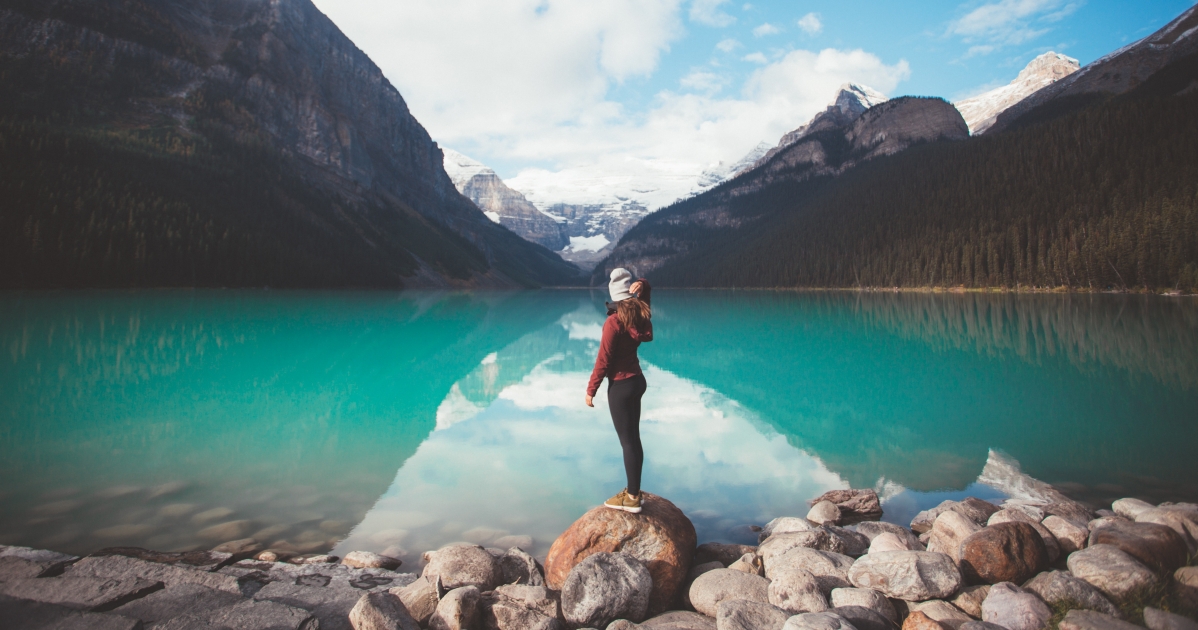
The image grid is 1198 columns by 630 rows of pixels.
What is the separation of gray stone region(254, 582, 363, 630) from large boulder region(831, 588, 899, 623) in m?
4.17

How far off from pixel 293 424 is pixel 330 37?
628ft

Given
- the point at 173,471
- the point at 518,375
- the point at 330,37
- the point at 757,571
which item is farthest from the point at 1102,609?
the point at 330,37

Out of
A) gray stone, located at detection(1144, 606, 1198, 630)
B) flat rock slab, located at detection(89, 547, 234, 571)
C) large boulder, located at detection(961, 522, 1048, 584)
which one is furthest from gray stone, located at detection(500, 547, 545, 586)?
gray stone, located at detection(1144, 606, 1198, 630)

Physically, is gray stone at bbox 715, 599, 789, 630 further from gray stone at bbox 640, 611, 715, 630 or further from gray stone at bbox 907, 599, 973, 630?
gray stone at bbox 907, 599, 973, 630

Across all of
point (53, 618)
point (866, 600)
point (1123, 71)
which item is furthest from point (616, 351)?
point (1123, 71)

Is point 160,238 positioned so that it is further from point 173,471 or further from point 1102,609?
point 1102,609

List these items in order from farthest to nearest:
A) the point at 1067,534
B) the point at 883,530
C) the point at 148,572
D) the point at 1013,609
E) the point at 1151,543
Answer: the point at 883,530 → the point at 1067,534 → the point at 148,572 → the point at 1151,543 → the point at 1013,609

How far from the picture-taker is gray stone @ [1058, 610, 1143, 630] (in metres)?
3.78

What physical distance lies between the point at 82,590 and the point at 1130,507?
1112cm

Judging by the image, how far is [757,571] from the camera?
5.82m

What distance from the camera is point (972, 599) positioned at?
474 centimetres

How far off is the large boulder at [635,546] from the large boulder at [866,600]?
1500 mm

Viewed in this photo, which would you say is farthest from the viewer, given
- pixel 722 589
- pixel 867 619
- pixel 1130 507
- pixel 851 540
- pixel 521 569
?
pixel 1130 507

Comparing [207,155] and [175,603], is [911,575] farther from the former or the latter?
[207,155]
